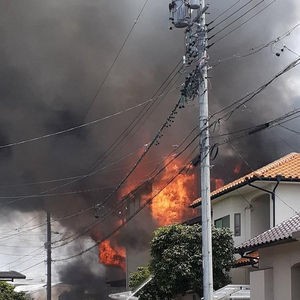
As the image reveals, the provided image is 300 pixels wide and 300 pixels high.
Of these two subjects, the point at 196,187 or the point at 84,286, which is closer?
the point at 196,187

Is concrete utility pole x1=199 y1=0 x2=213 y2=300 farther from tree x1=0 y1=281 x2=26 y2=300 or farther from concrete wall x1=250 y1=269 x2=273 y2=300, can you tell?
tree x1=0 y1=281 x2=26 y2=300

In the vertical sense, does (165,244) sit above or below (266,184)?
below

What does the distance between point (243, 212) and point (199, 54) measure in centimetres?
1028

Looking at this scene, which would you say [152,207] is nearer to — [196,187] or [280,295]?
[196,187]

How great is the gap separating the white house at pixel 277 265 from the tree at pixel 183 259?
4.73 meters

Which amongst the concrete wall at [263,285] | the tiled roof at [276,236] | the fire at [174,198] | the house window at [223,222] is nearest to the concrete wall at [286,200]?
the house window at [223,222]

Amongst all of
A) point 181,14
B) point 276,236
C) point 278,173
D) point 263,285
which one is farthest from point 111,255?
point 276,236

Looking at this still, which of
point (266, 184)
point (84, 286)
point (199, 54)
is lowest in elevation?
point (84, 286)

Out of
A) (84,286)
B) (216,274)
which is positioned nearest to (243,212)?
(216,274)

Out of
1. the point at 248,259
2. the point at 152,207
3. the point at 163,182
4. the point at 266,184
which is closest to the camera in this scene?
the point at 248,259

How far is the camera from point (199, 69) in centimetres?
1741

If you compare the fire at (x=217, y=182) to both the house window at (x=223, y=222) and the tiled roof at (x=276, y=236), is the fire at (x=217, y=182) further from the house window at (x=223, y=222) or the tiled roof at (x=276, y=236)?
the tiled roof at (x=276, y=236)

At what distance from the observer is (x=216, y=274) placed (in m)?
22.8

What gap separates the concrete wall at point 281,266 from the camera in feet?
50.9
